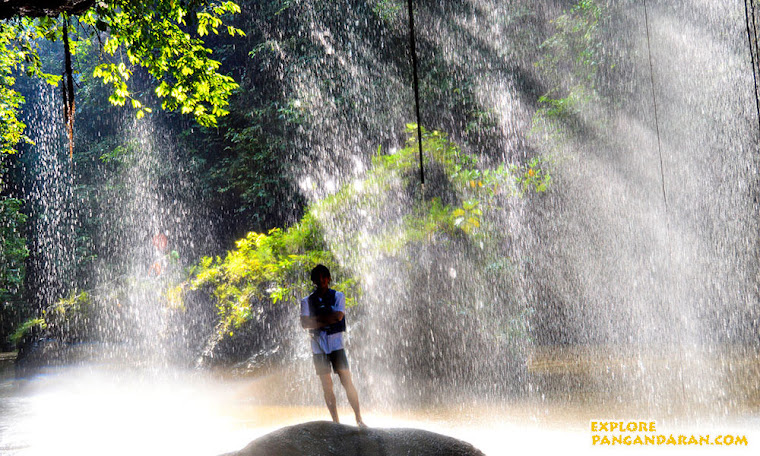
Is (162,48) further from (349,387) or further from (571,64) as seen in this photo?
(571,64)

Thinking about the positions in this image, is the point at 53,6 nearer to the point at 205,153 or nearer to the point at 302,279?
the point at 302,279

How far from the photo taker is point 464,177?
1038cm

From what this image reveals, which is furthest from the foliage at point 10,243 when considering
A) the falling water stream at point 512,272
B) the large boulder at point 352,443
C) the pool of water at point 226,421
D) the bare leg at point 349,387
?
the large boulder at point 352,443

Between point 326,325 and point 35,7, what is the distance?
3406 millimetres

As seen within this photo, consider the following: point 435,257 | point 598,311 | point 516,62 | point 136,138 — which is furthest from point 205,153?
point 598,311

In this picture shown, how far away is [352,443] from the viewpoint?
4.41m

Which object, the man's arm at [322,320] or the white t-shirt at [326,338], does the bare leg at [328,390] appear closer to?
the white t-shirt at [326,338]

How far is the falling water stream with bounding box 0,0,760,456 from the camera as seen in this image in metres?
8.01

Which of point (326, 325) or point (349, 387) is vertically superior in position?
point (326, 325)

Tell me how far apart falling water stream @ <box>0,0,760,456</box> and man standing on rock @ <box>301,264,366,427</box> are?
2.17 m

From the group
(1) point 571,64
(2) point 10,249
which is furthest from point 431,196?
(2) point 10,249

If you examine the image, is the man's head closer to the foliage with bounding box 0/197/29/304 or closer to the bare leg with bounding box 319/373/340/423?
the bare leg with bounding box 319/373/340/423

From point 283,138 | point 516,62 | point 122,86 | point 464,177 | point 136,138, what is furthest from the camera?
point 136,138

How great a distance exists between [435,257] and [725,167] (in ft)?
33.3
